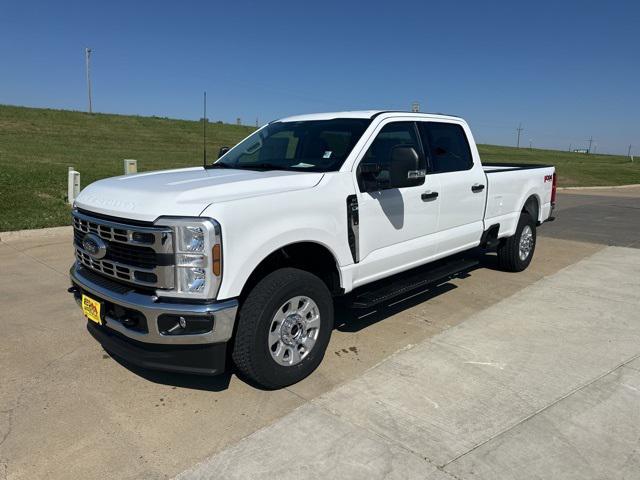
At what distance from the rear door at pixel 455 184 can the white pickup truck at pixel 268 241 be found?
0.9 inches

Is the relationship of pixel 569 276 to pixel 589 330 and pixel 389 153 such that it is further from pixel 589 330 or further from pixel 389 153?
pixel 389 153

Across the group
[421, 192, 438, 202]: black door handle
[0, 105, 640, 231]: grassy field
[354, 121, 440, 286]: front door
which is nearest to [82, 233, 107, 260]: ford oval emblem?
[354, 121, 440, 286]: front door

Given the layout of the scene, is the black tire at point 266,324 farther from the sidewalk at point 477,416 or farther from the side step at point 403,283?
the side step at point 403,283

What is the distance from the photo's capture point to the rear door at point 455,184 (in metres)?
5.12

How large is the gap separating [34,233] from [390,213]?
22.1ft

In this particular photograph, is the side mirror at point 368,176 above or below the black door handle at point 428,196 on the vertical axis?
above

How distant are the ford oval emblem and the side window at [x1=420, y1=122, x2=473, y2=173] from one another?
3053 millimetres

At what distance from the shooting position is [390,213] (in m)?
4.37

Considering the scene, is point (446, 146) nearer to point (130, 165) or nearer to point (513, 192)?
point (513, 192)

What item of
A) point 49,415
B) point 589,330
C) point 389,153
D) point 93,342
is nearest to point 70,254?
point 93,342

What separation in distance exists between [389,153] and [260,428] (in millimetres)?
2559

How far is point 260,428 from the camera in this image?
3207mm

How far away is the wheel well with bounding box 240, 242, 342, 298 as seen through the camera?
12.1 ft

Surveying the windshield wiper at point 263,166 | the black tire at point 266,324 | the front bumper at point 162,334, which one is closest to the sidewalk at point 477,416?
the black tire at point 266,324
